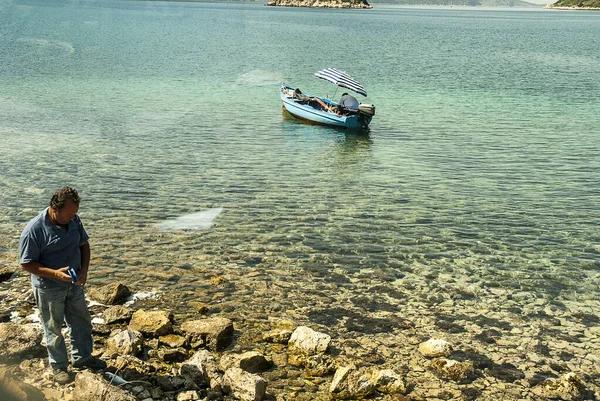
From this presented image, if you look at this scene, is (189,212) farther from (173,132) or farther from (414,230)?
(173,132)

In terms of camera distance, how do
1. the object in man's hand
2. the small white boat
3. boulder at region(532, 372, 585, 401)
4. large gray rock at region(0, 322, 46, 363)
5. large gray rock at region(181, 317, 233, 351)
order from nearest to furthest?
the object in man's hand < large gray rock at region(0, 322, 46, 363) < boulder at region(532, 372, 585, 401) < large gray rock at region(181, 317, 233, 351) < the small white boat

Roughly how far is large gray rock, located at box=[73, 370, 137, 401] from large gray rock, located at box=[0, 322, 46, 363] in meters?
1.53

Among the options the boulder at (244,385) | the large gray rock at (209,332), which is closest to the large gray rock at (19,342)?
the large gray rock at (209,332)

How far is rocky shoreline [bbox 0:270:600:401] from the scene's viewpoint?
8430 millimetres

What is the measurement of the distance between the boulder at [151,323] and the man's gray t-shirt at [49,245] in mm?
2485

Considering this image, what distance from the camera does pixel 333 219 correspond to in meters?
17.2

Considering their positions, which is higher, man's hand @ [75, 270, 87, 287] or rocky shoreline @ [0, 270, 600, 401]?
man's hand @ [75, 270, 87, 287]

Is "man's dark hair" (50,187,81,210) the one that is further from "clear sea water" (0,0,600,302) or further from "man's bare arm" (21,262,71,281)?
"clear sea water" (0,0,600,302)

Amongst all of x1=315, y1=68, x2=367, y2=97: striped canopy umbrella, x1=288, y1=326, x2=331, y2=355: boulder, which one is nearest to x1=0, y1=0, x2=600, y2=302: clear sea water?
x1=315, y1=68, x2=367, y2=97: striped canopy umbrella

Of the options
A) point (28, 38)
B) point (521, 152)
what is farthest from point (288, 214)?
point (28, 38)

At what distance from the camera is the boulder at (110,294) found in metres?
11.2

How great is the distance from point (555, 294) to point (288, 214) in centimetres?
759

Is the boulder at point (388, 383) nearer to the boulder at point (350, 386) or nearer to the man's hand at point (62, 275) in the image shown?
the boulder at point (350, 386)

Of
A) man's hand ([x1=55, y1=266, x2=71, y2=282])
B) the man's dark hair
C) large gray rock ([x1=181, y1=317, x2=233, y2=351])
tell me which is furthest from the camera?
large gray rock ([x1=181, y1=317, x2=233, y2=351])
